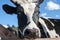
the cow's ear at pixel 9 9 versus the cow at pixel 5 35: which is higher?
the cow's ear at pixel 9 9

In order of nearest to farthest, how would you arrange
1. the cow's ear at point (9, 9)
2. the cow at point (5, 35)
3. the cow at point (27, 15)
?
1. the cow at point (5, 35)
2. the cow at point (27, 15)
3. the cow's ear at point (9, 9)

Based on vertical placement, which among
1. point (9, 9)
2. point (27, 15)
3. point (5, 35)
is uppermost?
point (9, 9)

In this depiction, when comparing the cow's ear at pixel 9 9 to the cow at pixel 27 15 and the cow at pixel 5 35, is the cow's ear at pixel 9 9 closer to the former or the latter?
the cow at pixel 27 15

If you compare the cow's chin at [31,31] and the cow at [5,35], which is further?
the cow's chin at [31,31]

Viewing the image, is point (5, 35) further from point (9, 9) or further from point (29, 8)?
point (9, 9)

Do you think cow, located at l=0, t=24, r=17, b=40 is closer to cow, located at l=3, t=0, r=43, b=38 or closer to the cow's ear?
cow, located at l=3, t=0, r=43, b=38

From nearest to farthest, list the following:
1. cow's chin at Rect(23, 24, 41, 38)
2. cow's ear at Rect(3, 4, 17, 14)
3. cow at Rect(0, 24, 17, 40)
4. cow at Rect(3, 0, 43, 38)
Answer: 1. cow at Rect(0, 24, 17, 40)
2. cow's chin at Rect(23, 24, 41, 38)
3. cow at Rect(3, 0, 43, 38)
4. cow's ear at Rect(3, 4, 17, 14)

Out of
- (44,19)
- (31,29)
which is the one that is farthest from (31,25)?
(44,19)

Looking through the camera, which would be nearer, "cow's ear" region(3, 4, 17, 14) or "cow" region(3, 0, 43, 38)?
"cow" region(3, 0, 43, 38)

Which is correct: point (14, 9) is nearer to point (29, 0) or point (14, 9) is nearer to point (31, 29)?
point (29, 0)

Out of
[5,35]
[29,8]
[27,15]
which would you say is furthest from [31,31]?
[29,8]

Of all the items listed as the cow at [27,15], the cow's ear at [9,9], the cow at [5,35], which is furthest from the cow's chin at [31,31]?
the cow's ear at [9,9]

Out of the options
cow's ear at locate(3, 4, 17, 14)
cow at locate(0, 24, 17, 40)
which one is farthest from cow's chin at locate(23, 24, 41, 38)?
cow's ear at locate(3, 4, 17, 14)

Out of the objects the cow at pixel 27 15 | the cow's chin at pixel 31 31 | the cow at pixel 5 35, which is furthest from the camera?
the cow at pixel 27 15
